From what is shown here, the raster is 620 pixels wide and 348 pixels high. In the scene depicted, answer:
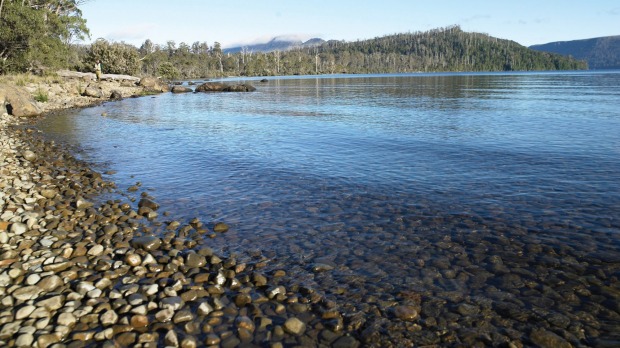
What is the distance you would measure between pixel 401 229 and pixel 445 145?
13462 mm

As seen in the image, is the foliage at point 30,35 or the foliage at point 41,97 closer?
the foliage at point 41,97

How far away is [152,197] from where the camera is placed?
13648 mm

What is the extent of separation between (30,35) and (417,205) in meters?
55.1

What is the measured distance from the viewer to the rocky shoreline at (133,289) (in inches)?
250

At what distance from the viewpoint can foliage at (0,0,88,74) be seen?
47844 millimetres

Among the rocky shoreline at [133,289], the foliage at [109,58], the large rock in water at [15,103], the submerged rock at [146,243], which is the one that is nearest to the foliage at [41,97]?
the large rock in water at [15,103]

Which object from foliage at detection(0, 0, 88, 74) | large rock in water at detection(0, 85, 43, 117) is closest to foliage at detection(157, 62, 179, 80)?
foliage at detection(0, 0, 88, 74)

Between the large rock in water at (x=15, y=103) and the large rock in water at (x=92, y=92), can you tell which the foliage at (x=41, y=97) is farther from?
the large rock in water at (x=92, y=92)

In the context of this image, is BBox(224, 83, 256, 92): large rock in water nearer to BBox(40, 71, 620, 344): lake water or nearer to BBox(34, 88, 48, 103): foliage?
BBox(34, 88, 48, 103): foliage

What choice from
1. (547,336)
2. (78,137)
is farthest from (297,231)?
(78,137)

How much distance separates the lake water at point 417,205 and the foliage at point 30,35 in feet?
95.4

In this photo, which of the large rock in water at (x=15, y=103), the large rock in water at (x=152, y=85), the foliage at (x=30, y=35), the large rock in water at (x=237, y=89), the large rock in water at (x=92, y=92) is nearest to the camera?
the large rock in water at (x=15, y=103)

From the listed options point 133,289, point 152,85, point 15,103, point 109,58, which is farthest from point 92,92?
point 133,289

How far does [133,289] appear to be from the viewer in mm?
7453
